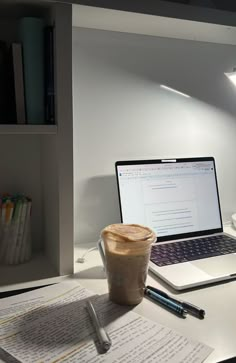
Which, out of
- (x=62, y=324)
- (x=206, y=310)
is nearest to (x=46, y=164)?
(x=62, y=324)

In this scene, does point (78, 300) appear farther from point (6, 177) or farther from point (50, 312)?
point (6, 177)

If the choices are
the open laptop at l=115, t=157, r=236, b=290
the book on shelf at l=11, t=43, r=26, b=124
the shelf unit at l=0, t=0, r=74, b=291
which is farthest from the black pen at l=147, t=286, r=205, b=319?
the book on shelf at l=11, t=43, r=26, b=124

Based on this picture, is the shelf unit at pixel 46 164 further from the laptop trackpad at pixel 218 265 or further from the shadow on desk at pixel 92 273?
the laptop trackpad at pixel 218 265

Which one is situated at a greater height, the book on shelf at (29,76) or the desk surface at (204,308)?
the book on shelf at (29,76)

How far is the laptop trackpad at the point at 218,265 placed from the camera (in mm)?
820

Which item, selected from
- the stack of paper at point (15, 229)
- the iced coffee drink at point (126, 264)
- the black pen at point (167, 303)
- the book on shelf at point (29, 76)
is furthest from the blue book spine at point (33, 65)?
the black pen at point (167, 303)

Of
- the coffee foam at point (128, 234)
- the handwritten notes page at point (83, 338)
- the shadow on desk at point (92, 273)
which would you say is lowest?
the handwritten notes page at point (83, 338)

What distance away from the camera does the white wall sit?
101cm

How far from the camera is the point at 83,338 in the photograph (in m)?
0.58

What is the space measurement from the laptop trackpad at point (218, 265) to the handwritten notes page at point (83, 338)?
0.85 feet

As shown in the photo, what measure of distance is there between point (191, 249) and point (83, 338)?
456mm

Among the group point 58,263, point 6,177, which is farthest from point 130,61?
point 58,263

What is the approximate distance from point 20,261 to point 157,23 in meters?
0.73

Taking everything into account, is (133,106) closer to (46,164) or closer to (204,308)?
(46,164)
